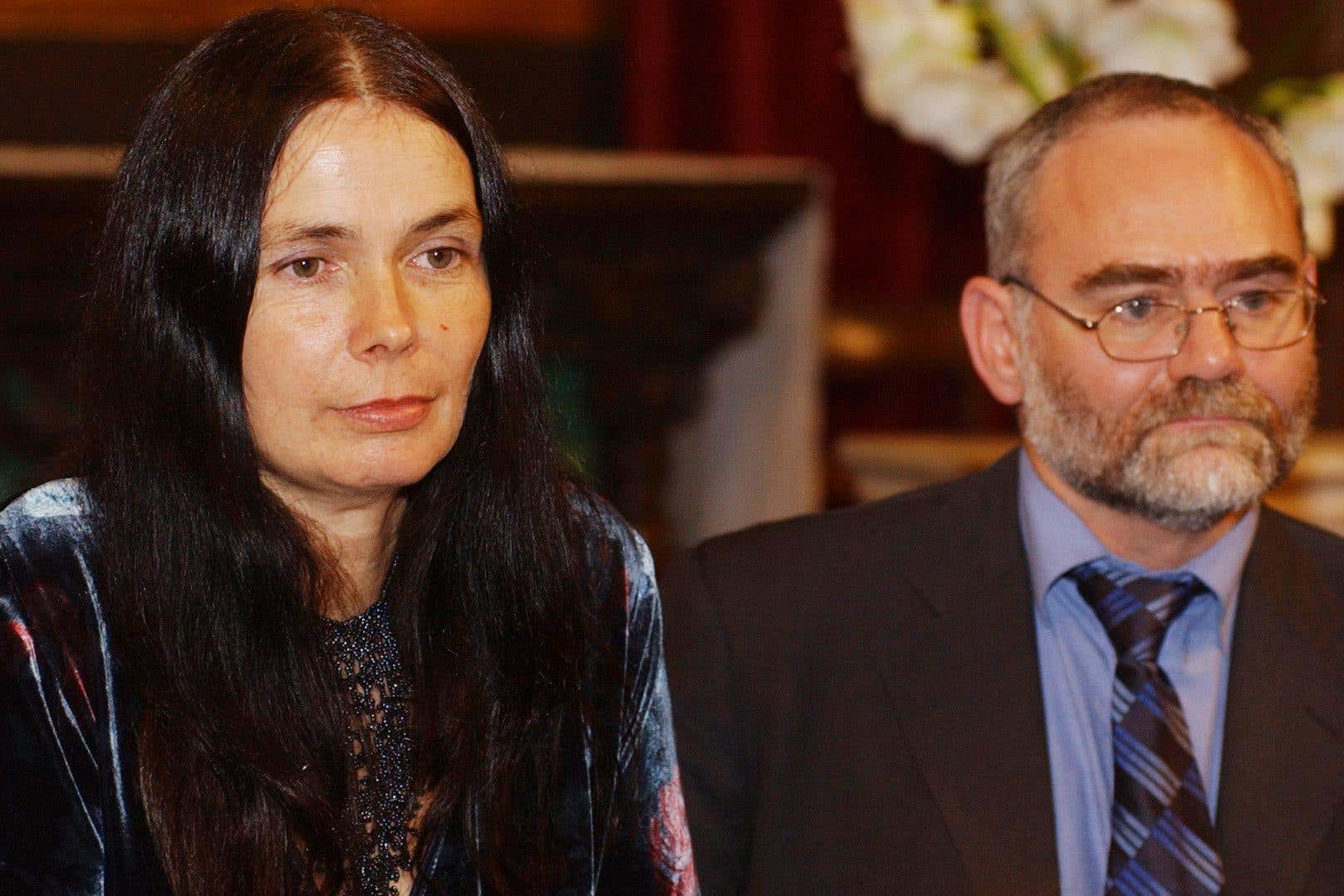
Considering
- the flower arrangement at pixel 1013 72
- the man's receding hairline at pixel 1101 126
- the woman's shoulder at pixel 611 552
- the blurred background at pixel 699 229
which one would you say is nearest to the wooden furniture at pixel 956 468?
the blurred background at pixel 699 229

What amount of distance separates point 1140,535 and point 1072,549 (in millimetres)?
74

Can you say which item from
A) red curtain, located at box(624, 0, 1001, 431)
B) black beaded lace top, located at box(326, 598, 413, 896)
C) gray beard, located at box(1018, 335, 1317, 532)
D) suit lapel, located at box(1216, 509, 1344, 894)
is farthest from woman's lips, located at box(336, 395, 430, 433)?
red curtain, located at box(624, 0, 1001, 431)

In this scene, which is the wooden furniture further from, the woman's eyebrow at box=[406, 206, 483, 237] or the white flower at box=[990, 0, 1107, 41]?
the woman's eyebrow at box=[406, 206, 483, 237]

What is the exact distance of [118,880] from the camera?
1403mm

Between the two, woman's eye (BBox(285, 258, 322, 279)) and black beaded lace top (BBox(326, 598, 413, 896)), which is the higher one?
woman's eye (BBox(285, 258, 322, 279))

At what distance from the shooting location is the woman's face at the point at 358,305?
137 centimetres

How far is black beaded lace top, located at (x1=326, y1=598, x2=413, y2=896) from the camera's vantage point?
4.94 ft

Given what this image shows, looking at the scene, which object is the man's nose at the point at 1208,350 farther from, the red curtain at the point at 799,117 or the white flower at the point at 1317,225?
the red curtain at the point at 799,117

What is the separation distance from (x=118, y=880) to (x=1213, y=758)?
3.69 ft

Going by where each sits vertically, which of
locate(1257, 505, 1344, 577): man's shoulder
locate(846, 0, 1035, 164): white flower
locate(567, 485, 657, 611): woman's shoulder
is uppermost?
locate(846, 0, 1035, 164): white flower

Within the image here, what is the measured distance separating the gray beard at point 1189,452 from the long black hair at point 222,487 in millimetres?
748

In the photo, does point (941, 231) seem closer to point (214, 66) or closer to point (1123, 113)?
point (1123, 113)

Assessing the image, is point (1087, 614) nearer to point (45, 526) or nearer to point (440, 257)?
point (440, 257)

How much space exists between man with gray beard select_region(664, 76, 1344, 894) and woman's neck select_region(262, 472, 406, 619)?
0.56 m
